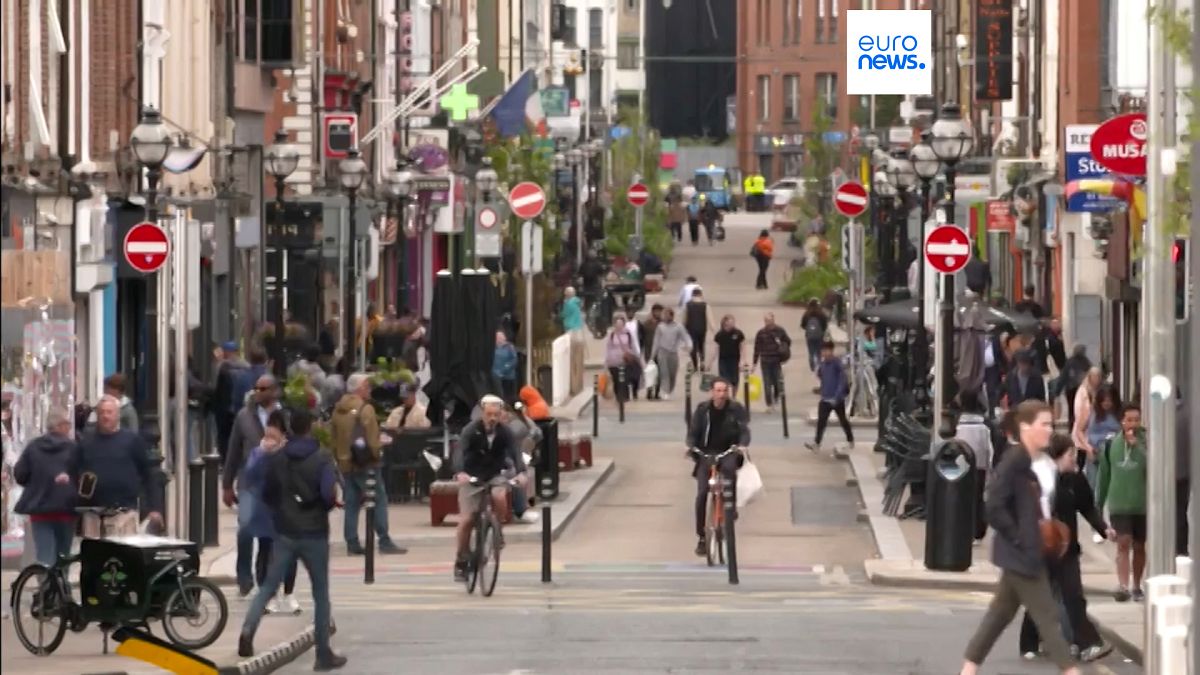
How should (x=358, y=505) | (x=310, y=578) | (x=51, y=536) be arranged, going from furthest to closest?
1. (x=358, y=505)
2. (x=51, y=536)
3. (x=310, y=578)

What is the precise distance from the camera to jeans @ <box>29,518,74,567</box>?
2189 cm

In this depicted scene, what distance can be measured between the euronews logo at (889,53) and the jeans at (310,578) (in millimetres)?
15300

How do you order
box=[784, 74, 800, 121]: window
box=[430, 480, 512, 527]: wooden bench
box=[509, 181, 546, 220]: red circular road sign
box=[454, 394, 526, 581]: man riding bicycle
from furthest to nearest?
box=[784, 74, 800, 121]: window
box=[509, 181, 546, 220]: red circular road sign
box=[430, 480, 512, 527]: wooden bench
box=[454, 394, 526, 581]: man riding bicycle

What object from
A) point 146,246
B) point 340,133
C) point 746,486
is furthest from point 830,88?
point 146,246

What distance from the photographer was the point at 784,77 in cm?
14162

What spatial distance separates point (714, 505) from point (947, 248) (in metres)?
3.76

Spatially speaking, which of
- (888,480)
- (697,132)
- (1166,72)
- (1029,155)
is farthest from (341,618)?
(697,132)

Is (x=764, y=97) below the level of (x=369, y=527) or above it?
above

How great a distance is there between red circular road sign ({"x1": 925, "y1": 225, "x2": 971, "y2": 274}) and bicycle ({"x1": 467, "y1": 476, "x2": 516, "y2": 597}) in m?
6.77

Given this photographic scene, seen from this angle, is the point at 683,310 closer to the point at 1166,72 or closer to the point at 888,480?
the point at 888,480

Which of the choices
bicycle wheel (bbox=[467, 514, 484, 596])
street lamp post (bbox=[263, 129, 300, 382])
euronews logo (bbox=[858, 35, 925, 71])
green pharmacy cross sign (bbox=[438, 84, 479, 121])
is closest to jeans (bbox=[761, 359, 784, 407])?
street lamp post (bbox=[263, 129, 300, 382])

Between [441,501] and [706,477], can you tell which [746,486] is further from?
[441,501]

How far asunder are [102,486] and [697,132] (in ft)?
466

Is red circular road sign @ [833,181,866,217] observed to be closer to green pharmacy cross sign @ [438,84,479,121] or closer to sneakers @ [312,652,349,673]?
green pharmacy cross sign @ [438,84,479,121]
